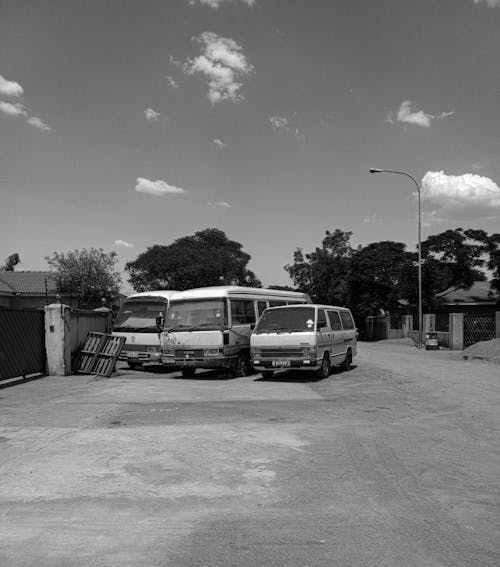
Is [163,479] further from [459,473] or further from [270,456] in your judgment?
[459,473]

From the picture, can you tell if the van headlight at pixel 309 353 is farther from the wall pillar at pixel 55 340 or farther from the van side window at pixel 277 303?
the wall pillar at pixel 55 340

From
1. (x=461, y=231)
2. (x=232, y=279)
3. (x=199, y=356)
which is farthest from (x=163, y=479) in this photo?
(x=232, y=279)

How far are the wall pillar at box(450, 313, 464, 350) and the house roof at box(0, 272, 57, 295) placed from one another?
35.6 m

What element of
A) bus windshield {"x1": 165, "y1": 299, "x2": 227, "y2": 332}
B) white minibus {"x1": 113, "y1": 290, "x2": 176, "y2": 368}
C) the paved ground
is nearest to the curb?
the paved ground

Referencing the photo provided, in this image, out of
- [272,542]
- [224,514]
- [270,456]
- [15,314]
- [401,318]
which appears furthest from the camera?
[401,318]

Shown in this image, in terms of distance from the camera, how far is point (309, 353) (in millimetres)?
14867

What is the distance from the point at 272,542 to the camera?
429 centimetres

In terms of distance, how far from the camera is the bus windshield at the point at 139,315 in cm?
1869

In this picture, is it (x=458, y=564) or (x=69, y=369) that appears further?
(x=69, y=369)

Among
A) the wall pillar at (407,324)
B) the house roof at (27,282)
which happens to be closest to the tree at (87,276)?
the house roof at (27,282)

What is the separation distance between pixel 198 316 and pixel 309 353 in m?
3.27

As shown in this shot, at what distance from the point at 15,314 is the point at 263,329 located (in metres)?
6.33

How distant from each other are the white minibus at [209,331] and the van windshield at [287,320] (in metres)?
0.88

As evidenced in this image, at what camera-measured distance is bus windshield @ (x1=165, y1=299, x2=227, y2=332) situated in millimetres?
15898
